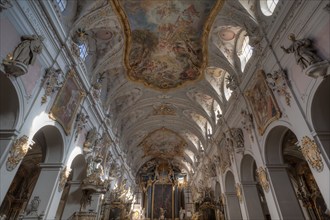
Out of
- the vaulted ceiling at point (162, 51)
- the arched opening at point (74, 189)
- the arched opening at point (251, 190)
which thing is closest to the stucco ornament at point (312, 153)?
the arched opening at point (251, 190)

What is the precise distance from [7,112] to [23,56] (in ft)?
6.46

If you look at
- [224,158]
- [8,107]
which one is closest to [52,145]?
[8,107]

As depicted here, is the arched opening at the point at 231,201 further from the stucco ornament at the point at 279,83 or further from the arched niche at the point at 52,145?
the arched niche at the point at 52,145

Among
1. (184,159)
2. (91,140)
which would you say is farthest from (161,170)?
(91,140)

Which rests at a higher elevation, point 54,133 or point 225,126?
point 225,126

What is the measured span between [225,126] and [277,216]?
22.2 ft

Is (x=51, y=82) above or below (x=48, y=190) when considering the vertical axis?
above

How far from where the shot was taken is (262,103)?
952 centimetres

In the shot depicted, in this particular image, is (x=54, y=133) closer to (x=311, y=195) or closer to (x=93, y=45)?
(x=93, y=45)

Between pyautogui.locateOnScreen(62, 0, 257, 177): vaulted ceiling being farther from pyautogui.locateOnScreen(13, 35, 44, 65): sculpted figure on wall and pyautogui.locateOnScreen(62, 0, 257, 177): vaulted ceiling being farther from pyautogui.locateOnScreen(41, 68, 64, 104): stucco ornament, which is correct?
pyautogui.locateOnScreen(13, 35, 44, 65): sculpted figure on wall

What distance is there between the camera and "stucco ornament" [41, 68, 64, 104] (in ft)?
26.9

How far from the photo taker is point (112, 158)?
1734cm

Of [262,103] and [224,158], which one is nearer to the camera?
[262,103]

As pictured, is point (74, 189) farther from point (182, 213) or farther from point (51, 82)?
point (182, 213)
